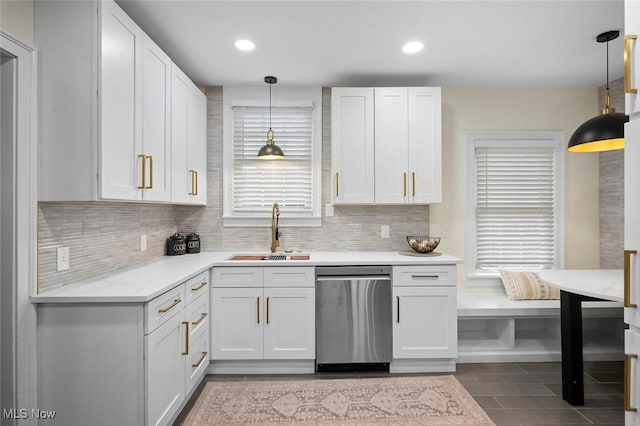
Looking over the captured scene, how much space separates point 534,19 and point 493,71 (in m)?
0.87

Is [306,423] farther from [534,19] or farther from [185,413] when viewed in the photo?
[534,19]

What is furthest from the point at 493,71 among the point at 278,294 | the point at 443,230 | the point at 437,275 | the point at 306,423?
the point at 306,423

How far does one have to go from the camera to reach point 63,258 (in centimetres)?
199

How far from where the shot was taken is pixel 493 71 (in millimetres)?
3229

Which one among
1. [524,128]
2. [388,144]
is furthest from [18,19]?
[524,128]

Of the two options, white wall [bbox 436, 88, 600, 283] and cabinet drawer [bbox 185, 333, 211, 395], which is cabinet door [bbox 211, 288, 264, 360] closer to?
cabinet drawer [bbox 185, 333, 211, 395]

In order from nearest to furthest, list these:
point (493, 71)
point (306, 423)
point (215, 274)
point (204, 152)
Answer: point (306, 423) → point (215, 274) → point (493, 71) → point (204, 152)

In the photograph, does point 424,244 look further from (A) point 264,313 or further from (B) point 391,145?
(A) point 264,313

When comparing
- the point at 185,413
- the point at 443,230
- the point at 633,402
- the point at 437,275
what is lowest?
the point at 185,413

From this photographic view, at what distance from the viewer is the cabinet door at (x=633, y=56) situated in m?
1.32

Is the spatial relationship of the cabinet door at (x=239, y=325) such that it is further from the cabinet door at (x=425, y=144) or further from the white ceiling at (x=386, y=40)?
the white ceiling at (x=386, y=40)

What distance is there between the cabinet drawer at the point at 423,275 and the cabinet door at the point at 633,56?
5.85ft

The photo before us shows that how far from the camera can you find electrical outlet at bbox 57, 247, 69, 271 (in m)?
1.96

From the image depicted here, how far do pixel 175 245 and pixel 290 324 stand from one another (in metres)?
1.32
